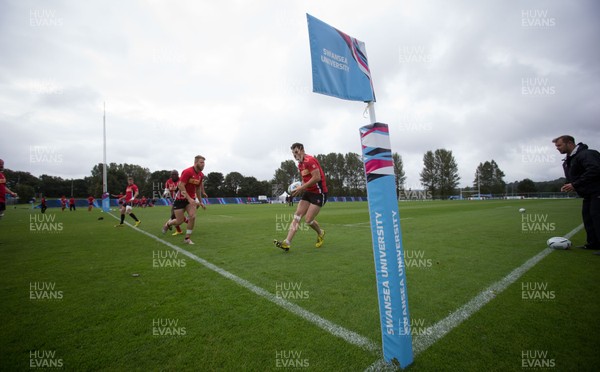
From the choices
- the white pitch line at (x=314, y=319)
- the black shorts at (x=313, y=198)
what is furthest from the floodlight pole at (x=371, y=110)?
the black shorts at (x=313, y=198)

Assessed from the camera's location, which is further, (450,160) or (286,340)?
(450,160)

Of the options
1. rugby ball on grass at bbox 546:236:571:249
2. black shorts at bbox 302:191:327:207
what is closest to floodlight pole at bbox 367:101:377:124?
black shorts at bbox 302:191:327:207

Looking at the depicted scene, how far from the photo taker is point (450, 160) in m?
88.2

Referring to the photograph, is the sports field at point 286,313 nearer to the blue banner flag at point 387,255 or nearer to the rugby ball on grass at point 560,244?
the blue banner flag at point 387,255

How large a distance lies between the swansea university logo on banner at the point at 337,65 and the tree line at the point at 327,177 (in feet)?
281

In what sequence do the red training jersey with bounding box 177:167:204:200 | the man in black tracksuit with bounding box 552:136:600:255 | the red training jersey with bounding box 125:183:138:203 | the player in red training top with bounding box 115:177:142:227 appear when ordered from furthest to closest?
the red training jersey with bounding box 125:183:138:203
the player in red training top with bounding box 115:177:142:227
the red training jersey with bounding box 177:167:204:200
the man in black tracksuit with bounding box 552:136:600:255

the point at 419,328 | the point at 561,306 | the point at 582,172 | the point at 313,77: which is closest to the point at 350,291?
the point at 419,328

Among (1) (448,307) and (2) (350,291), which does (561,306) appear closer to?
(1) (448,307)

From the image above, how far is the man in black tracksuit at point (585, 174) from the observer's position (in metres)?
5.18

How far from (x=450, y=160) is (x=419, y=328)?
101 m

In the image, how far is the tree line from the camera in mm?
88844

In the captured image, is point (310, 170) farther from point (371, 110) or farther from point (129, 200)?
point (129, 200)

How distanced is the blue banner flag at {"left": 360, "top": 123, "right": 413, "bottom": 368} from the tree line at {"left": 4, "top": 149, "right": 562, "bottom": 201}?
8585 cm

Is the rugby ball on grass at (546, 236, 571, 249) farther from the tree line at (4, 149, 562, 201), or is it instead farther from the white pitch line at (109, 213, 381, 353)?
the tree line at (4, 149, 562, 201)
